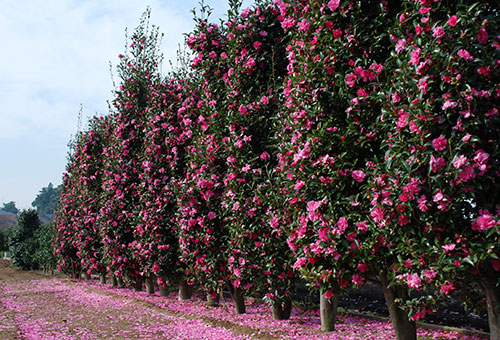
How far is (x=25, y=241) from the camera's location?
25.8 m

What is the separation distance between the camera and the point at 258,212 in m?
6.83

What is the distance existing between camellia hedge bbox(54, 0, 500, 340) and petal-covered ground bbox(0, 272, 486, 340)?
1.62 feet

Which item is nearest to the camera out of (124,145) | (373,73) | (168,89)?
(373,73)

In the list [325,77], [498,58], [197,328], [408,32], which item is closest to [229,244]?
[197,328]

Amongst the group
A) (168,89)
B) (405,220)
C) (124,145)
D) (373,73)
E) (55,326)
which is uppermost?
(168,89)

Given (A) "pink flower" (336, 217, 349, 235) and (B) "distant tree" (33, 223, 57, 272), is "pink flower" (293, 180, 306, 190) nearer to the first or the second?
(A) "pink flower" (336, 217, 349, 235)

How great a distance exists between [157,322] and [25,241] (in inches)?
864

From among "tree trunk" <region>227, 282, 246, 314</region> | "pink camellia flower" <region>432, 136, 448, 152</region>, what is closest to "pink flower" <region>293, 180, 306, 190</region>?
"pink camellia flower" <region>432, 136, 448, 152</region>

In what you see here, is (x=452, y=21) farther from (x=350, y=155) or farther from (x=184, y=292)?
(x=184, y=292)

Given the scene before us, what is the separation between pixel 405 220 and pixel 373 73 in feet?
5.53

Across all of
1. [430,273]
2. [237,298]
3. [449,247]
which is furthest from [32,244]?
[449,247]

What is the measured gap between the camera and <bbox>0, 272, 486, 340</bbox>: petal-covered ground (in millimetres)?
6215

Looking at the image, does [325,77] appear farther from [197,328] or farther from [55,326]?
[55,326]

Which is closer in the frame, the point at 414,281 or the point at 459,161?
the point at 459,161
